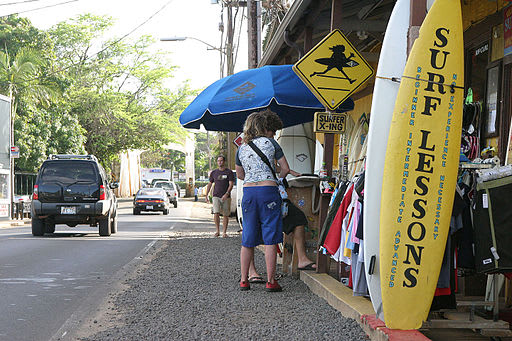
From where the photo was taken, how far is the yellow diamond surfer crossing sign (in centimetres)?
711

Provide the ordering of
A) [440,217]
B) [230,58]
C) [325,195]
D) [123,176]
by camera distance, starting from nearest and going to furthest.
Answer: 1. [440,217]
2. [325,195]
3. [230,58]
4. [123,176]

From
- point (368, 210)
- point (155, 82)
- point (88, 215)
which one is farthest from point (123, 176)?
point (368, 210)

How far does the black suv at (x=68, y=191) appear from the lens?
15.6m

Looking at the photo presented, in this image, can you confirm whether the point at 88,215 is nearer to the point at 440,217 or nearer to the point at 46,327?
the point at 46,327

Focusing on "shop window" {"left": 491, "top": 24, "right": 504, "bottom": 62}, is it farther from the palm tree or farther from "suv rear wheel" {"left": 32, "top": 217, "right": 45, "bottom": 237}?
the palm tree

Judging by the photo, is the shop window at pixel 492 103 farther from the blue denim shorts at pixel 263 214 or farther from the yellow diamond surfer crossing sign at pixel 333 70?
the blue denim shorts at pixel 263 214

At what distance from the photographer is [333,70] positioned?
720 centimetres

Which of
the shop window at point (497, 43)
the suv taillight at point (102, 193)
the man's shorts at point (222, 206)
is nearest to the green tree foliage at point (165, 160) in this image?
the suv taillight at point (102, 193)

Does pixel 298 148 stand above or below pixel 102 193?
above

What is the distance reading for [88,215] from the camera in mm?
15938

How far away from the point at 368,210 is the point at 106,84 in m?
39.1

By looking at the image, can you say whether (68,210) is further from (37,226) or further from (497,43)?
(497,43)

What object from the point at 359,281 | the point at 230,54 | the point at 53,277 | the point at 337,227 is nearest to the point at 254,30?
the point at 230,54

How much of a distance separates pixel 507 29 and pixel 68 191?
11.4 meters
